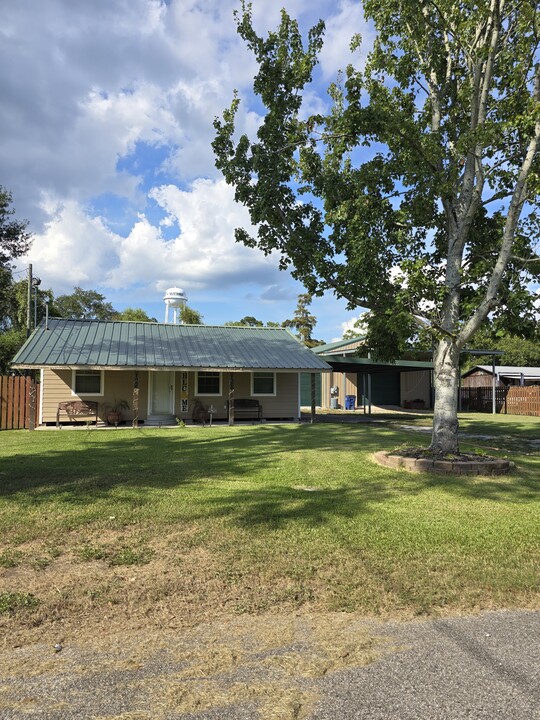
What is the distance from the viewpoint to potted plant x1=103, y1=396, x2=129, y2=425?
16781mm

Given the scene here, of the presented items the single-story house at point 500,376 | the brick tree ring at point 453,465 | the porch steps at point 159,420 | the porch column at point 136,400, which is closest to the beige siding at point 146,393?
the porch steps at point 159,420

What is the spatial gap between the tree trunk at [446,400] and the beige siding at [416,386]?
21.2 meters

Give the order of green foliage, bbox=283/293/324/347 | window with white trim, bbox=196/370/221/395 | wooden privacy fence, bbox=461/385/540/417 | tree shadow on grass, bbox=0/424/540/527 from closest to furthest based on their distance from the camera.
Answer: tree shadow on grass, bbox=0/424/540/527 → window with white trim, bbox=196/370/221/395 → wooden privacy fence, bbox=461/385/540/417 → green foliage, bbox=283/293/324/347

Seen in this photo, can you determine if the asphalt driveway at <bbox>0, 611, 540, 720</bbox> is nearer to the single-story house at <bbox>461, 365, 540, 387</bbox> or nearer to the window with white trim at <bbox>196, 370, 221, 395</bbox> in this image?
the window with white trim at <bbox>196, 370, 221, 395</bbox>

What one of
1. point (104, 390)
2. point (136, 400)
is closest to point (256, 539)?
point (136, 400)

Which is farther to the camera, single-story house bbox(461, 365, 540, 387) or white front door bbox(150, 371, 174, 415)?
single-story house bbox(461, 365, 540, 387)

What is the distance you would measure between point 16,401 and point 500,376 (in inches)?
1094

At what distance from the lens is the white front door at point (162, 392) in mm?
18328

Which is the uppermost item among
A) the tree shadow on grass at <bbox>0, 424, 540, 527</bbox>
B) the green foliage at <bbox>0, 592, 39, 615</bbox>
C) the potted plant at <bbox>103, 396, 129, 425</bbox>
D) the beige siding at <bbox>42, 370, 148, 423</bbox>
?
the beige siding at <bbox>42, 370, 148, 423</bbox>

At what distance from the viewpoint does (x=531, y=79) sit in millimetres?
8516

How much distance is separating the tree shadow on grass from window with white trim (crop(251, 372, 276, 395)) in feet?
23.7

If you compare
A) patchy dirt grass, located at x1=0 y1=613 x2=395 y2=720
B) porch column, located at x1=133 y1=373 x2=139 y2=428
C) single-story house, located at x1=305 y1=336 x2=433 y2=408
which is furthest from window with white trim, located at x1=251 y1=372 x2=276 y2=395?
patchy dirt grass, located at x1=0 y1=613 x2=395 y2=720

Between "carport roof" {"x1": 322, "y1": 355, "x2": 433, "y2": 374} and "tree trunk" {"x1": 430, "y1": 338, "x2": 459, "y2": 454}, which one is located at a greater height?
"carport roof" {"x1": 322, "y1": 355, "x2": 433, "y2": 374}

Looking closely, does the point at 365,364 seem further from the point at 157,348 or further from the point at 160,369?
the point at 160,369
